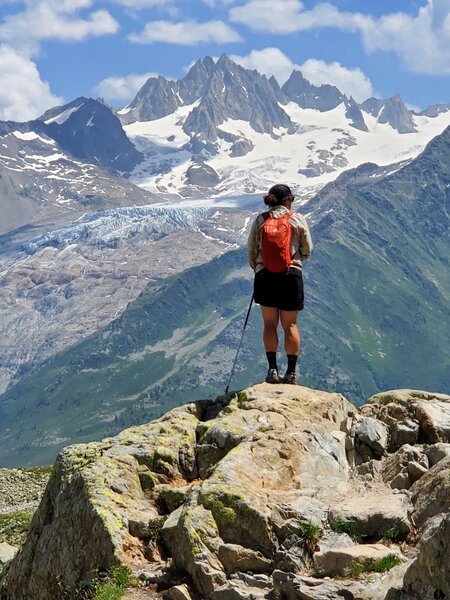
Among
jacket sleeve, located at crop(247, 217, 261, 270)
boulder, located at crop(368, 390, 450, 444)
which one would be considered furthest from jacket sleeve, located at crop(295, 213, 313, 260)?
boulder, located at crop(368, 390, 450, 444)

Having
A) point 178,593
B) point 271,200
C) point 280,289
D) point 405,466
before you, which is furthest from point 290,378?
point 178,593

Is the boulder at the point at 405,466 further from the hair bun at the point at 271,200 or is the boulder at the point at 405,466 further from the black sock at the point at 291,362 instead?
the hair bun at the point at 271,200

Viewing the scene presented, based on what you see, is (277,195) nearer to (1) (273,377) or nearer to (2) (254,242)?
(2) (254,242)

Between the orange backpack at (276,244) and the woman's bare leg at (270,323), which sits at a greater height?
the orange backpack at (276,244)

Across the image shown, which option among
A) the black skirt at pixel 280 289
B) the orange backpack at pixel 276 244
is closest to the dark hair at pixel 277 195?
the orange backpack at pixel 276 244

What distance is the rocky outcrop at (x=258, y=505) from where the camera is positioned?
509 inches

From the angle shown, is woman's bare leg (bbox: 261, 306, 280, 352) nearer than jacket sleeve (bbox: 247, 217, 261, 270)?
No

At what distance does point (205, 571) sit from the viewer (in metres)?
13.5

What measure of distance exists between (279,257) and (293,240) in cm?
84

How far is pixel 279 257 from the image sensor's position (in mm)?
21016

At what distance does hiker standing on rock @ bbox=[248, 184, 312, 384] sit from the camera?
68.9ft

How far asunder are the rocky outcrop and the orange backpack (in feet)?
10.6

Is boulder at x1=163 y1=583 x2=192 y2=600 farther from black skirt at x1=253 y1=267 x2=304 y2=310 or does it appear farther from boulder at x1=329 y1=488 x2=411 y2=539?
black skirt at x1=253 y1=267 x2=304 y2=310

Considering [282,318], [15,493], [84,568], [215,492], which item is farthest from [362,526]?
[15,493]
